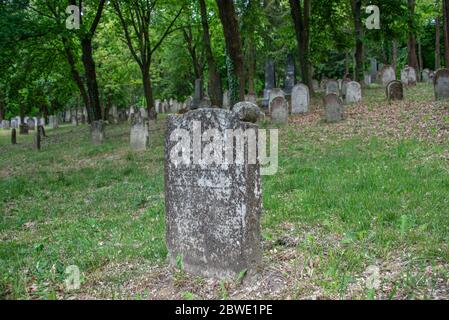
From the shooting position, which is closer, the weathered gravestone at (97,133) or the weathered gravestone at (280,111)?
the weathered gravestone at (280,111)

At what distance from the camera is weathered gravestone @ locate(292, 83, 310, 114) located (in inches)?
744

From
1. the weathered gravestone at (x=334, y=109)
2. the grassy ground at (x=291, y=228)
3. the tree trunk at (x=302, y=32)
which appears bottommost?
the grassy ground at (x=291, y=228)

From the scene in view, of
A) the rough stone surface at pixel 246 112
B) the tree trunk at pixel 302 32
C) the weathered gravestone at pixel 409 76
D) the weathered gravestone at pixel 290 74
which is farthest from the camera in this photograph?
the weathered gravestone at pixel 290 74

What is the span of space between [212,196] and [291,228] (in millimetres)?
1617

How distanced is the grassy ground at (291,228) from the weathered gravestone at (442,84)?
4.41 meters

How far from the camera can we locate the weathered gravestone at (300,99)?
18.9m

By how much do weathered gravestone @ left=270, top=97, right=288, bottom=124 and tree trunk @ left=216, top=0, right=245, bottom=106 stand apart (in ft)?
5.74

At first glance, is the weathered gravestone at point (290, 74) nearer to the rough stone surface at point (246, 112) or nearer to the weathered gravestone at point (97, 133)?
the weathered gravestone at point (97, 133)

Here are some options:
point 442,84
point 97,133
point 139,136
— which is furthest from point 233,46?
point 442,84

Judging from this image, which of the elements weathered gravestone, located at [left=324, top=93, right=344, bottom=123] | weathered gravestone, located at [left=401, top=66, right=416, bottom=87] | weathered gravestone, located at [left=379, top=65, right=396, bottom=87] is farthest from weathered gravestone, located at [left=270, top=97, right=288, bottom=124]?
weathered gravestone, located at [left=379, top=65, right=396, bottom=87]

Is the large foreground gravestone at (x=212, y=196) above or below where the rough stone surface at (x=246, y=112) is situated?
below

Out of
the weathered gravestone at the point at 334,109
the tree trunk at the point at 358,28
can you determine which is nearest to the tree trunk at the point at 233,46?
the weathered gravestone at the point at 334,109

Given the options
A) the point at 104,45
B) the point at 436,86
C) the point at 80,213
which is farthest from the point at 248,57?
the point at 80,213

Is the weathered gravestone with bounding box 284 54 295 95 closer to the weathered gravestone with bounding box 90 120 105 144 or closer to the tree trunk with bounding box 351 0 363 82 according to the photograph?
the tree trunk with bounding box 351 0 363 82
